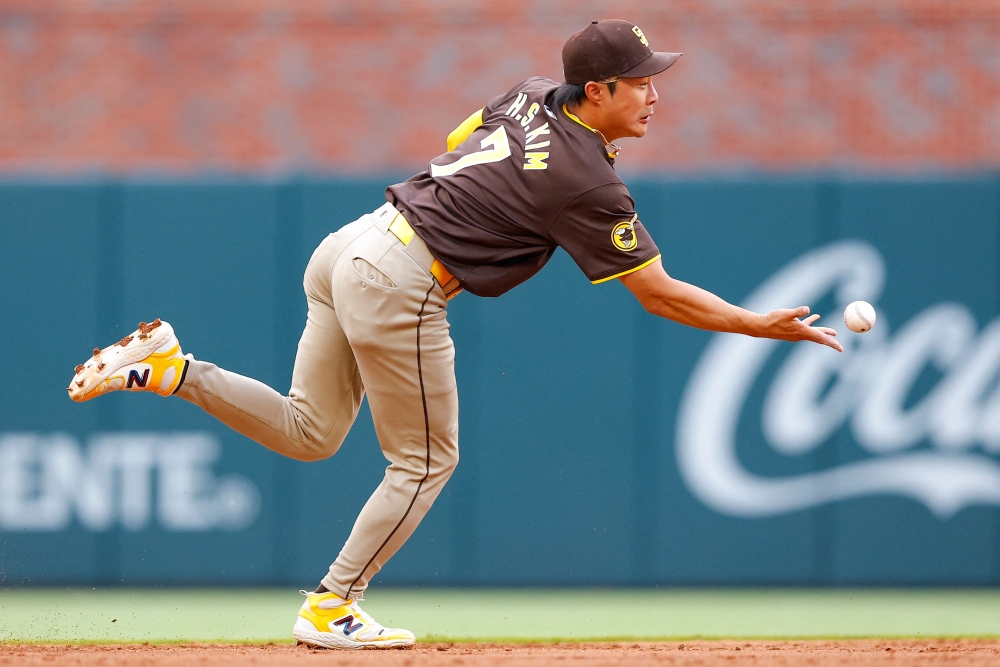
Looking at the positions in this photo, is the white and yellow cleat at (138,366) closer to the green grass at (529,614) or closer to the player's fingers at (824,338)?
the green grass at (529,614)

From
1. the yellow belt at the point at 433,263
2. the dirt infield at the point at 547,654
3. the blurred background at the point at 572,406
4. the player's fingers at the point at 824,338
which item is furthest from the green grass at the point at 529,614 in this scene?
the player's fingers at the point at 824,338

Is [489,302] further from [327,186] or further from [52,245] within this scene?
[52,245]

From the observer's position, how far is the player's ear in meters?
3.86

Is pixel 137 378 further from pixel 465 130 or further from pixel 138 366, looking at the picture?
pixel 465 130

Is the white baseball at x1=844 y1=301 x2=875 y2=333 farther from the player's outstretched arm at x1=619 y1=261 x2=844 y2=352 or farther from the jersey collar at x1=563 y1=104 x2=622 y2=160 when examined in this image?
the jersey collar at x1=563 y1=104 x2=622 y2=160

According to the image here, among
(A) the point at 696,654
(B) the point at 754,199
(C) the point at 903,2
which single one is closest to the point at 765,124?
(C) the point at 903,2

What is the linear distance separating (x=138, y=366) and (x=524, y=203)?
54.8 inches

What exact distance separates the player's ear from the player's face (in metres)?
0.03

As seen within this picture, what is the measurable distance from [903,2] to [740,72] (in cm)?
139

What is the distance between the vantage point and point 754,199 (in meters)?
6.50

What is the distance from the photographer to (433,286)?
3965 mm

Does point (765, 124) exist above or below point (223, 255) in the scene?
above

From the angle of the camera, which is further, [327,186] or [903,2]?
[903,2]

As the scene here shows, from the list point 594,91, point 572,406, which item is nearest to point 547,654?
point 594,91
